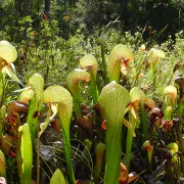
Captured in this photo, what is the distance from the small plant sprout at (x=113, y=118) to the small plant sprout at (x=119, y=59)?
0.24 meters

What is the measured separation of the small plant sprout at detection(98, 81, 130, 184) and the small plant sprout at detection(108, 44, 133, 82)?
0.78ft

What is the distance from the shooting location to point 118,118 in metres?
0.63

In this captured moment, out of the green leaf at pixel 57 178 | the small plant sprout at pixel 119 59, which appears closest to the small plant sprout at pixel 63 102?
the green leaf at pixel 57 178

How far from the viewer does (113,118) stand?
2.07 feet

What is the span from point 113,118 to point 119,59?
0.26 metres

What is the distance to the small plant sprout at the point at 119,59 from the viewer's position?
33.1 inches

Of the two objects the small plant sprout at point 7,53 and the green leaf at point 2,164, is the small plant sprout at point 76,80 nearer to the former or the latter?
the small plant sprout at point 7,53

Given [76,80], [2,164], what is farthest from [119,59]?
[2,164]

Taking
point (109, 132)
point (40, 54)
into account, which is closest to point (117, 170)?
point (109, 132)

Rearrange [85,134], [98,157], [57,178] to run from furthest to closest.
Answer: [85,134], [98,157], [57,178]

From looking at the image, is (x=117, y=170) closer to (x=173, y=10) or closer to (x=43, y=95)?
(x=43, y=95)

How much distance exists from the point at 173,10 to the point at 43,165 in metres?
18.7

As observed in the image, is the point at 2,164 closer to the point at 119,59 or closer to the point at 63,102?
the point at 63,102

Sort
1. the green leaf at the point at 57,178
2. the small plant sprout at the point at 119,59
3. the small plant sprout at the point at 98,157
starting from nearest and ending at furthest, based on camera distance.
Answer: the green leaf at the point at 57,178 → the small plant sprout at the point at 98,157 → the small plant sprout at the point at 119,59
